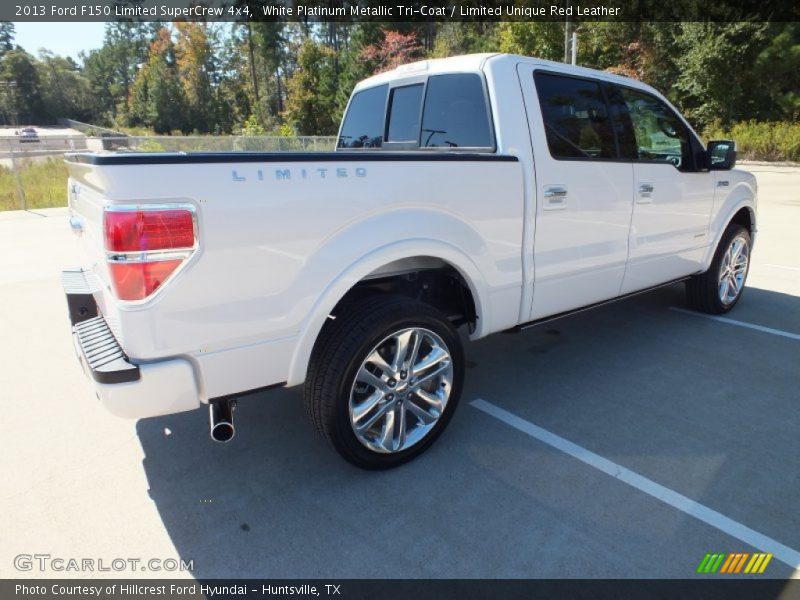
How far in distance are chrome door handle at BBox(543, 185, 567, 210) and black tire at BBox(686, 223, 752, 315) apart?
2.45 meters

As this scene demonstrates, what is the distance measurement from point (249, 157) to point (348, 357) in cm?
96

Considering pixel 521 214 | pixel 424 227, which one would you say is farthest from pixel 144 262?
pixel 521 214

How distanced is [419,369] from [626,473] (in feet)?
3.82

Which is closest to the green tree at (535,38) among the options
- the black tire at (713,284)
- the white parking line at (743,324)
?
the black tire at (713,284)

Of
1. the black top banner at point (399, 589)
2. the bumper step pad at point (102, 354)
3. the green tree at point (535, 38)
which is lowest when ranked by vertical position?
the black top banner at point (399, 589)

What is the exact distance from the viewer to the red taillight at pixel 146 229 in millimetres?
1995

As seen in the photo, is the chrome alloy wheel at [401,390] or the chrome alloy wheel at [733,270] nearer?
the chrome alloy wheel at [401,390]

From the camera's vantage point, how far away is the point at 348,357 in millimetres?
2533

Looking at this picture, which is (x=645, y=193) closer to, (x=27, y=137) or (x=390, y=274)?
(x=390, y=274)

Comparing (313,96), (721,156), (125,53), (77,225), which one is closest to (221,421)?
(77,225)

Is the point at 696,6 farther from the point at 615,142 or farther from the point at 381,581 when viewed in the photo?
the point at 381,581

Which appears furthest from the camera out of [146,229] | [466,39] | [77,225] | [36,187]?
[466,39]

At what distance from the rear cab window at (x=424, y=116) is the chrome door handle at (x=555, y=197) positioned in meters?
0.42

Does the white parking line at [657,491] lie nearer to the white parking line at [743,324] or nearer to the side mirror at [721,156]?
the side mirror at [721,156]
